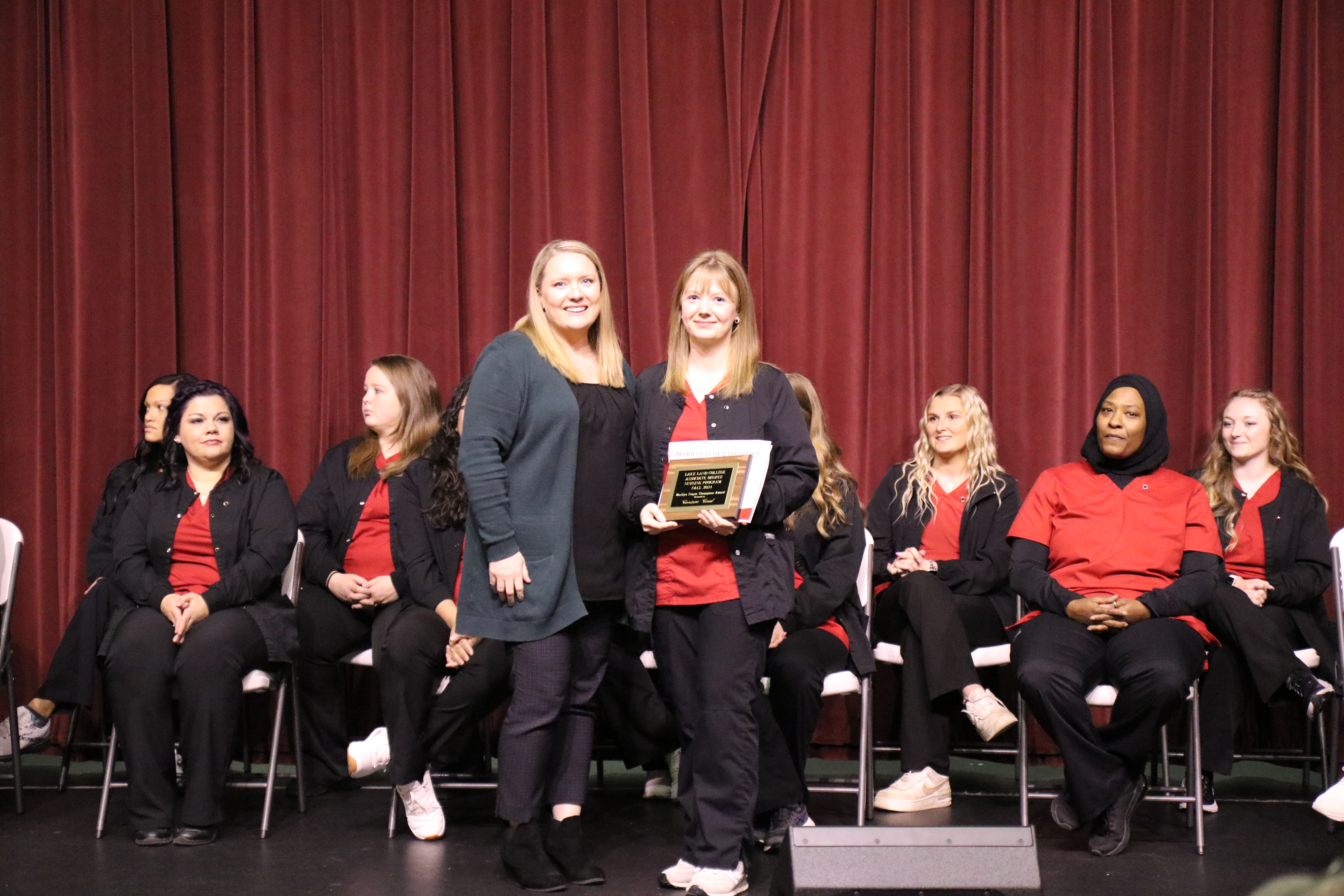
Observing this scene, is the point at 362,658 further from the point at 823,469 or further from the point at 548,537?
the point at 823,469

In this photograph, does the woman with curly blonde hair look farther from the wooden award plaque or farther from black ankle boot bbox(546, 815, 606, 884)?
the wooden award plaque

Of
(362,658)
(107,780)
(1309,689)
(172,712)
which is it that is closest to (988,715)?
(1309,689)

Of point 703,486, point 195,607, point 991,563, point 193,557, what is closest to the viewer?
point 703,486

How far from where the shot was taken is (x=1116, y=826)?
3.38 meters

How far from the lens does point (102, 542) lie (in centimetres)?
441

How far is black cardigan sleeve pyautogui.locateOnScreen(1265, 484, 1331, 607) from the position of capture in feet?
13.3

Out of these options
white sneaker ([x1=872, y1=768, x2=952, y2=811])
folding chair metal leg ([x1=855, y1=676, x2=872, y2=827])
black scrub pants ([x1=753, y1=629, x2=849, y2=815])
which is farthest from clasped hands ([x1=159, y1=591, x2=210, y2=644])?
white sneaker ([x1=872, y1=768, x2=952, y2=811])

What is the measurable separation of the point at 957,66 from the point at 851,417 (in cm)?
146

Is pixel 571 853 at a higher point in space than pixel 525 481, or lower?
lower

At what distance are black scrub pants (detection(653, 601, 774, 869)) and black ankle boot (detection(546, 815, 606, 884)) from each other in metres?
0.29

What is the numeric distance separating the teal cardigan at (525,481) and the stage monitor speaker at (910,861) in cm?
92

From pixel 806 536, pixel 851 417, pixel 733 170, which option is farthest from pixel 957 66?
pixel 806 536

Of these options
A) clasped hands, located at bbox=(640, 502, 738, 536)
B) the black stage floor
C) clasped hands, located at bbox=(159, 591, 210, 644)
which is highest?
clasped hands, located at bbox=(640, 502, 738, 536)

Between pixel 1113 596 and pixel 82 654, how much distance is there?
3480 mm
